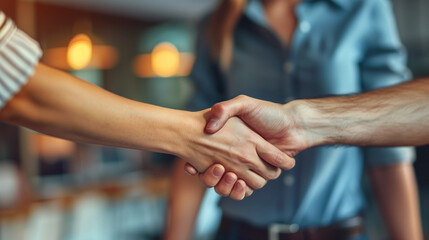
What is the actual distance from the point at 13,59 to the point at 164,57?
4.11 metres

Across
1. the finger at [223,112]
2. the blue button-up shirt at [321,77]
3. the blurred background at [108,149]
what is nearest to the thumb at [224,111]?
the finger at [223,112]

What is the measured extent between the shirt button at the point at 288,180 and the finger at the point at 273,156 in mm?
128

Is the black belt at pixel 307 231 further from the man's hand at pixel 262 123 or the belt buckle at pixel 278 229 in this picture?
the man's hand at pixel 262 123

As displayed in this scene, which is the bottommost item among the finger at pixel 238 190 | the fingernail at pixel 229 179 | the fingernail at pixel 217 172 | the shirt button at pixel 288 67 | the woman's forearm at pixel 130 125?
the finger at pixel 238 190

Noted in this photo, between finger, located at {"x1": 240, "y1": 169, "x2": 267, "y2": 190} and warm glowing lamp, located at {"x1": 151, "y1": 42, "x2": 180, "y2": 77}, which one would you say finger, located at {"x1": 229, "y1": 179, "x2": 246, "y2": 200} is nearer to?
finger, located at {"x1": 240, "y1": 169, "x2": 267, "y2": 190}

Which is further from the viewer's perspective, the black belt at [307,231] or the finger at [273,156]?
the black belt at [307,231]

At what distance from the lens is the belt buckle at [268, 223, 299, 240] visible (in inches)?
31.2

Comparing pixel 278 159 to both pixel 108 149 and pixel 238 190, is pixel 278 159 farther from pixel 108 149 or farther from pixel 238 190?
pixel 108 149

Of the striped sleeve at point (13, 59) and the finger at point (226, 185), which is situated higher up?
the striped sleeve at point (13, 59)

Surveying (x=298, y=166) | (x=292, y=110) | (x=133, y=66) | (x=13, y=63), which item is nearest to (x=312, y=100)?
(x=292, y=110)

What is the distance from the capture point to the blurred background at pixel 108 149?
2965 millimetres

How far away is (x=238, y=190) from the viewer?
0.69 metres

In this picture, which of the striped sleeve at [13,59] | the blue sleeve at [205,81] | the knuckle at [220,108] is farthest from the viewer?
the blue sleeve at [205,81]

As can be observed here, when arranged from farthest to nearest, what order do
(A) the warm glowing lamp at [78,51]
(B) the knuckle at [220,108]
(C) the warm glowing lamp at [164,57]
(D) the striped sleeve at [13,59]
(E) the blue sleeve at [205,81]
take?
(C) the warm glowing lamp at [164,57], (A) the warm glowing lamp at [78,51], (E) the blue sleeve at [205,81], (B) the knuckle at [220,108], (D) the striped sleeve at [13,59]
